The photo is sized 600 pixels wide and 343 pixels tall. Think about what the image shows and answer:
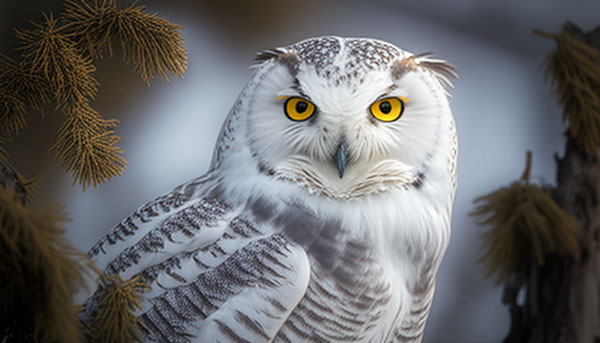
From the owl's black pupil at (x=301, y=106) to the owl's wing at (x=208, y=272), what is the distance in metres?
0.22

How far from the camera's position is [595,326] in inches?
32.3

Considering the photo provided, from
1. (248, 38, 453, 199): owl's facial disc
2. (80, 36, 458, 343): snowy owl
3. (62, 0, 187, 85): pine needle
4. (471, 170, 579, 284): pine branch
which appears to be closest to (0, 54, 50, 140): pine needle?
(62, 0, 187, 85): pine needle

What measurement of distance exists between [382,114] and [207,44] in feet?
1.81

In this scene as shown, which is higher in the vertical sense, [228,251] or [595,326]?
[595,326]

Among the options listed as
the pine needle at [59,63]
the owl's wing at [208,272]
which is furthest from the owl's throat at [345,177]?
the pine needle at [59,63]

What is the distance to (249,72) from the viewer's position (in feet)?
4.20

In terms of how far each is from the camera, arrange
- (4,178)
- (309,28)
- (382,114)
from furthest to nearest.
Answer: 1. (309,28)
2. (382,114)
3. (4,178)

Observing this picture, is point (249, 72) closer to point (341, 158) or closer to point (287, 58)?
point (287, 58)

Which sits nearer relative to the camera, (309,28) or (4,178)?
(4,178)

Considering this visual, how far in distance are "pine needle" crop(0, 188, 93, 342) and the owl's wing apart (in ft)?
0.48

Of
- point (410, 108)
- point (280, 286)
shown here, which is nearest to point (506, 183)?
point (410, 108)

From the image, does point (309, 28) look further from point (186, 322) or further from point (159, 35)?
→ point (186, 322)

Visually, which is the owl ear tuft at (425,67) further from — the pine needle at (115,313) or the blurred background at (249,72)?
the pine needle at (115,313)

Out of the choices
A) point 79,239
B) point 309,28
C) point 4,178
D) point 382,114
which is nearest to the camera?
point 4,178
